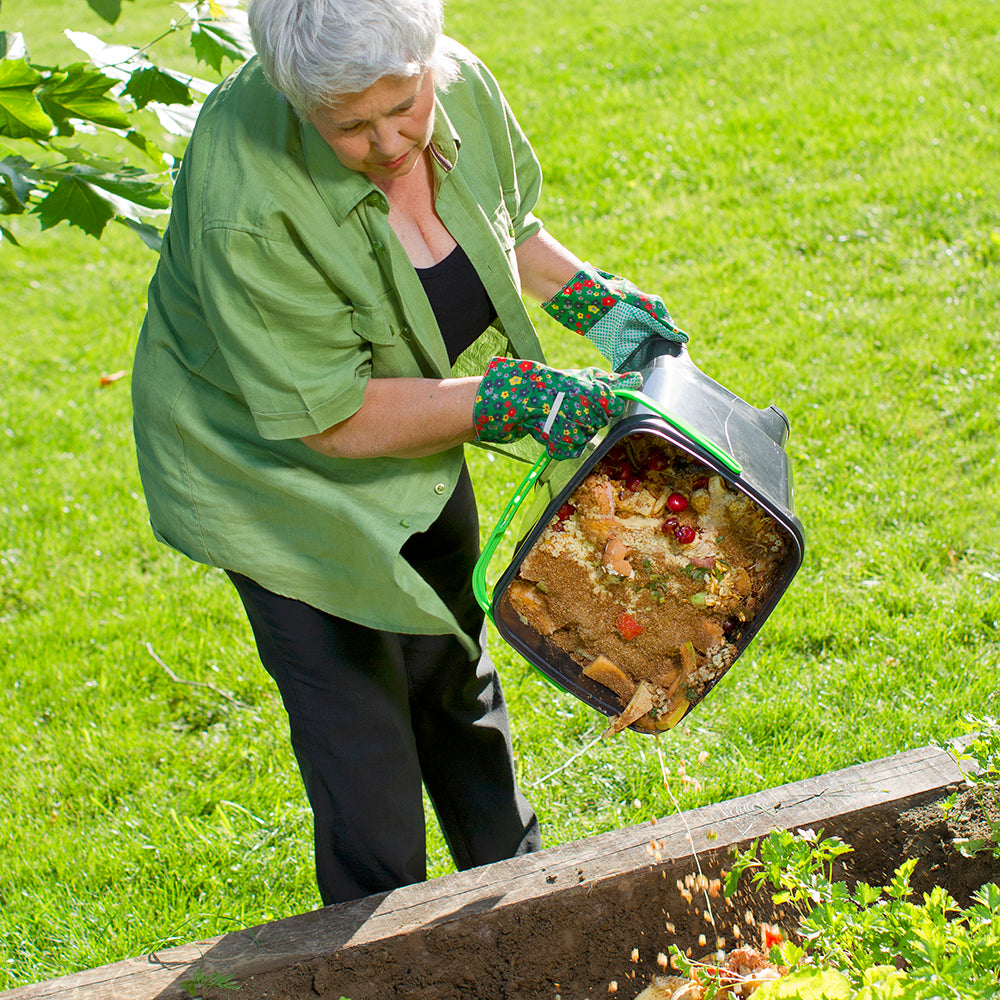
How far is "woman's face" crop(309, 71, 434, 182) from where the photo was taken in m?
1.46

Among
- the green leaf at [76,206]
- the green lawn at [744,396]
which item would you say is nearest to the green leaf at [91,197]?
the green leaf at [76,206]

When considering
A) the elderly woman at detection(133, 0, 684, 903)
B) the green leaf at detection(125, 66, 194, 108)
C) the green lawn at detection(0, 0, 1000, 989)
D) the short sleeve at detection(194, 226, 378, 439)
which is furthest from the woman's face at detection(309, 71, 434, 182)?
the green lawn at detection(0, 0, 1000, 989)

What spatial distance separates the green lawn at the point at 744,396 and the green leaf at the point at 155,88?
1.57 metres

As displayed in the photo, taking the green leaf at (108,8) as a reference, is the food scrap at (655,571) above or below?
below

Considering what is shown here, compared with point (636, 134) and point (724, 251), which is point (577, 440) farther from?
point (636, 134)

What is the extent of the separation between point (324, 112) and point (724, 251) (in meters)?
3.66

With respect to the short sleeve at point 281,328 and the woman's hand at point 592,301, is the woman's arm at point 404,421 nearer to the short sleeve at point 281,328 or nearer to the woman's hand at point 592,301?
the short sleeve at point 281,328

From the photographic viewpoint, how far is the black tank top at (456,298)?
1775 mm

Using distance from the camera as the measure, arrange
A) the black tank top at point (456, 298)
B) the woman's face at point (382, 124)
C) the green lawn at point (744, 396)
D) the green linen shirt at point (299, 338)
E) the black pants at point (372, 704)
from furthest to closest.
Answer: the green lawn at point (744, 396)
the black pants at point (372, 704)
the black tank top at point (456, 298)
the green linen shirt at point (299, 338)
the woman's face at point (382, 124)

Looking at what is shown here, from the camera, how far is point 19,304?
217 inches

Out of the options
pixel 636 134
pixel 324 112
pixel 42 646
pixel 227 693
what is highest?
pixel 324 112

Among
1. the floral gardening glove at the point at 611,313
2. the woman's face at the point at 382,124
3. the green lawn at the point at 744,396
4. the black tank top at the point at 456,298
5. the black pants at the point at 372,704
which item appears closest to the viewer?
the woman's face at the point at 382,124

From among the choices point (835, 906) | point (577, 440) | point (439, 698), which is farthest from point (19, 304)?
point (835, 906)

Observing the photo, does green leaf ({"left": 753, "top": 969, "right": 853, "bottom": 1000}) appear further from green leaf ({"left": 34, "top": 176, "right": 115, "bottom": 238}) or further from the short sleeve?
green leaf ({"left": 34, "top": 176, "right": 115, "bottom": 238})
